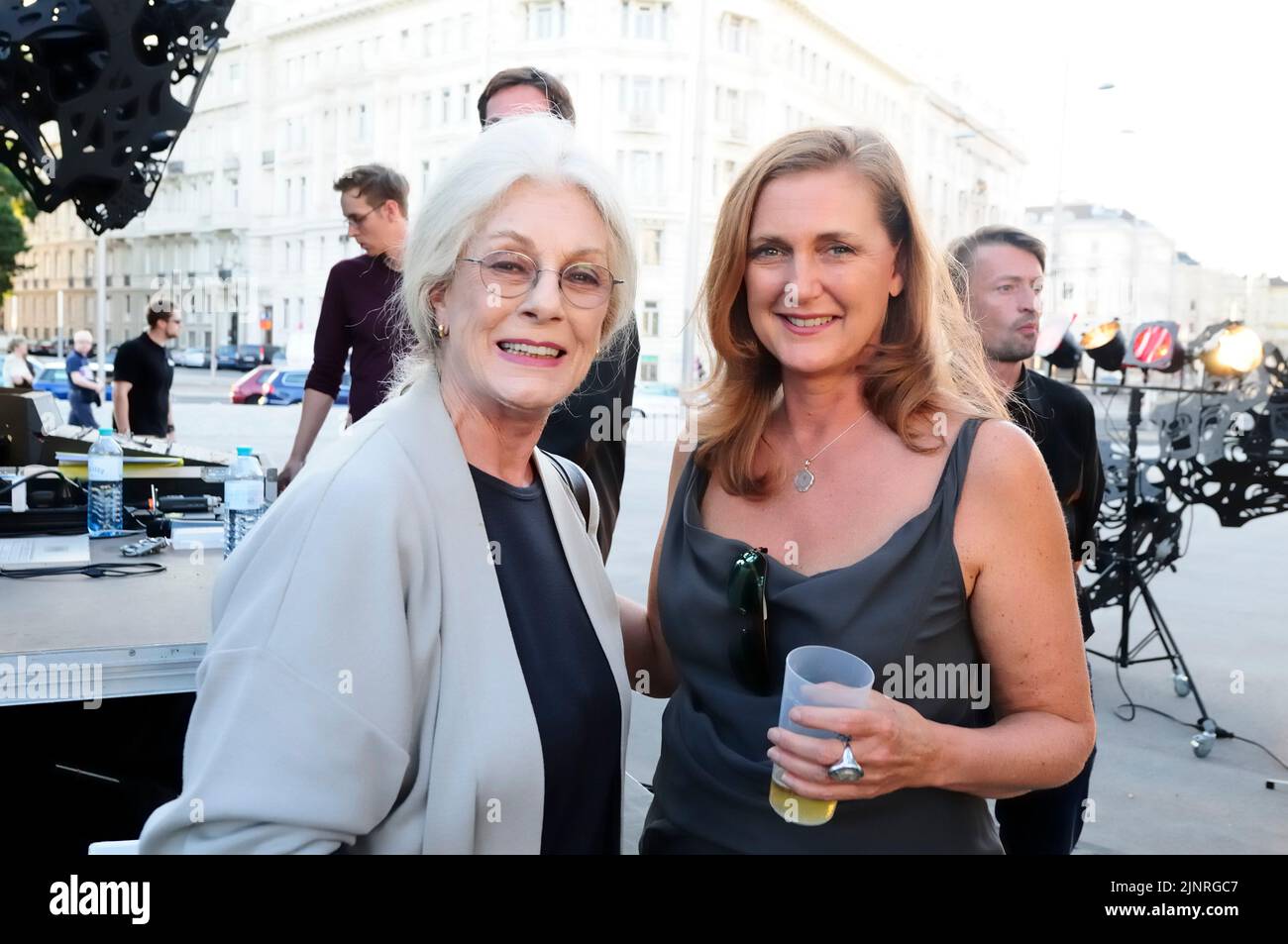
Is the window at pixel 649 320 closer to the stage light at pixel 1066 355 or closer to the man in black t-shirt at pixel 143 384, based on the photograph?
the man in black t-shirt at pixel 143 384

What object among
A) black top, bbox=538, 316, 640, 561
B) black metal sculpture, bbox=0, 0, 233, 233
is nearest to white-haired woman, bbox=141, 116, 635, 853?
black top, bbox=538, 316, 640, 561

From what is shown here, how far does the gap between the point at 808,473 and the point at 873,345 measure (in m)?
0.25

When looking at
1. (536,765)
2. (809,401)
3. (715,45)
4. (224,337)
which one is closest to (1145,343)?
(809,401)

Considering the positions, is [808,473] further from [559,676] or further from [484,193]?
→ [484,193]

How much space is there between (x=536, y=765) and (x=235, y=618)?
0.43 m

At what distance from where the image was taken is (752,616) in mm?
1548

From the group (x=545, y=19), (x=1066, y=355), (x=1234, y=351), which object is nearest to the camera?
(x=1066, y=355)

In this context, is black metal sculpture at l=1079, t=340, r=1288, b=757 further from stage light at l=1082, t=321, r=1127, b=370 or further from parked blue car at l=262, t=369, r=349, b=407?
parked blue car at l=262, t=369, r=349, b=407

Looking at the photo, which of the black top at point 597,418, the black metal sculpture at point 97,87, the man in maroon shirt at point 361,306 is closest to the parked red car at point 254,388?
the black metal sculpture at point 97,87

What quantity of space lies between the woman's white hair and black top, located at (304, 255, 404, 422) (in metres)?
2.50

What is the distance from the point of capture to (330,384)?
440cm

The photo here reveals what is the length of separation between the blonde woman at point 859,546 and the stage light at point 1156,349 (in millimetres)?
3552

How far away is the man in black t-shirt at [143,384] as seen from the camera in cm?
762

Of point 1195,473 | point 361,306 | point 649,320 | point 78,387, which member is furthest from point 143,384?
point 649,320
